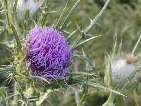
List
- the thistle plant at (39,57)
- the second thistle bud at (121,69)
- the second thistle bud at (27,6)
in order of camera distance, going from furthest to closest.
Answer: the second thistle bud at (121,69), the second thistle bud at (27,6), the thistle plant at (39,57)

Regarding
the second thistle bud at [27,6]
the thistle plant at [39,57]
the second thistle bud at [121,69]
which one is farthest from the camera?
the second thistle bud at [121,69]

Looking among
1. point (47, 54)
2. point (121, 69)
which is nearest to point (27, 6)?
point (47, 54)

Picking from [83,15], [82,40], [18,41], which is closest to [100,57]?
[83,15]

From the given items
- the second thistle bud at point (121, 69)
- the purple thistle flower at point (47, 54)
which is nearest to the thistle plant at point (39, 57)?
the purple thistle flower at point (47, 54)

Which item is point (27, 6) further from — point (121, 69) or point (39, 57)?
point (121, 69)

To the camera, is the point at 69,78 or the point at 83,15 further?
the point at 83,15

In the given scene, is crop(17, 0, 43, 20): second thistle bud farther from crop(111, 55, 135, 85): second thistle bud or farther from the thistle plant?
crop(111, 55, 135, 85): second thistle bud

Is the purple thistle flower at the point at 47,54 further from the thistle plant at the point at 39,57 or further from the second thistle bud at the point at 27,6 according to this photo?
the second thistle bud at the point at 27,6

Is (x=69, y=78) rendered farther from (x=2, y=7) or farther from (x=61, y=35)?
(x=2, y=7)
